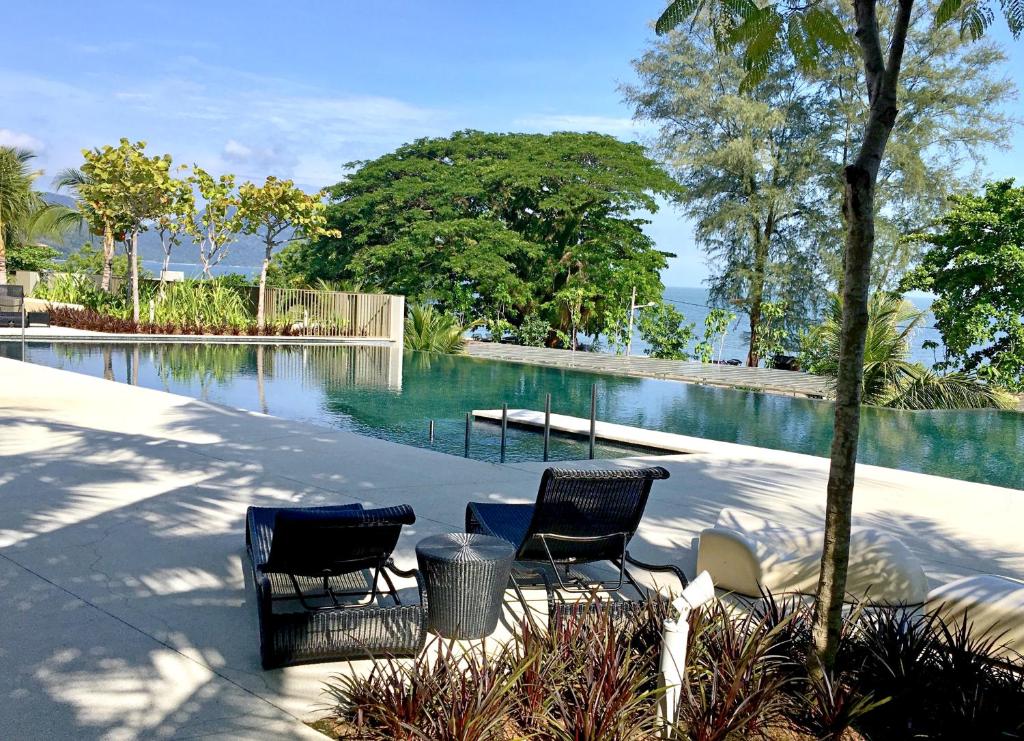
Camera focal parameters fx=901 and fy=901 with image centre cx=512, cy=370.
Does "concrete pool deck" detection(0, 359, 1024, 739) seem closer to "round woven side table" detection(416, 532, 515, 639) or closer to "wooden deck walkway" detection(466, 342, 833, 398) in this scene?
"round woven side table" detection(416, 532, 515, 639)

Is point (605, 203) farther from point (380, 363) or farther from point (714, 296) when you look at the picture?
point (380, 363)

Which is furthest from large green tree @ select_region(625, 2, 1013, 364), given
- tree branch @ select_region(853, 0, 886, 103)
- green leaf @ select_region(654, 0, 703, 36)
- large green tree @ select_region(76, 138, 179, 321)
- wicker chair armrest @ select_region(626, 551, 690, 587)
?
tree branch @ select_region(853, 0, 886, 103)

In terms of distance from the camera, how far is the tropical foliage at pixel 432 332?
24.2m

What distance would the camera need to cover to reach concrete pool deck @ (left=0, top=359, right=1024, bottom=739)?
3053mm

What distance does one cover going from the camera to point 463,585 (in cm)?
353

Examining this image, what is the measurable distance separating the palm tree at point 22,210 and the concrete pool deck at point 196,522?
22695 millimetres

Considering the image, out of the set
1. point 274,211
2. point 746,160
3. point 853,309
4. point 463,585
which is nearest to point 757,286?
point 746,160

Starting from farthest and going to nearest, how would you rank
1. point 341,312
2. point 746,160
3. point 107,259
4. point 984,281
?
point 107,259 < point 341,312 < point 746,160 < point 984,281

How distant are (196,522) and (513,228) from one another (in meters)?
23.7

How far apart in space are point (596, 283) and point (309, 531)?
24.0 m

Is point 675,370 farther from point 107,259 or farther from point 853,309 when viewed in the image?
point 107,259

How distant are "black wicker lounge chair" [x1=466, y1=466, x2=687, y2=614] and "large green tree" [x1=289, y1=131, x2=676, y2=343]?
21.4 meters

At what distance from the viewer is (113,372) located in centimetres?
1523

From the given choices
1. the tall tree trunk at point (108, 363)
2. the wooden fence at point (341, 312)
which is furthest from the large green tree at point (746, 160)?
the tall tree trunk at point (108, 363)
